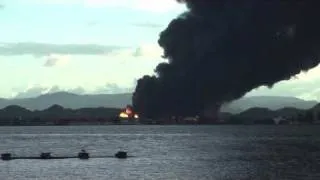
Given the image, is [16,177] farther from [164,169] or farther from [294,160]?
[294,160]

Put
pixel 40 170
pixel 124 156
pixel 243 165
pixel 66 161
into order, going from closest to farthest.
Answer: pixel 40 170
pixel 243 165
pixel 66 161
pixel 124 156

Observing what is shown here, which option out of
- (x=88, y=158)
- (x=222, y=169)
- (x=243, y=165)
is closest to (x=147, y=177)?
(x=222, y=169)

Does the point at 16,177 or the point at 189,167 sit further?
the point at 189,167

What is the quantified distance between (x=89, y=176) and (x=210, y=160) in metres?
37.8

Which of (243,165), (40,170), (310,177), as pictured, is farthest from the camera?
(243,165)

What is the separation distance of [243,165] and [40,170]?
31872 millimetres

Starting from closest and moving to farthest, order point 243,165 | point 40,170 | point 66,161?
point 40,170 < point 243,165 < point 66,161

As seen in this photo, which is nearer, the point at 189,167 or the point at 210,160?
the point at 189,167

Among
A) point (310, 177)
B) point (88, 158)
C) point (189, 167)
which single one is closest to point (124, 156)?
point (88, 158)

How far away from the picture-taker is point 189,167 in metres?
108

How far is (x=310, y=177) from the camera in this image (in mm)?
88688

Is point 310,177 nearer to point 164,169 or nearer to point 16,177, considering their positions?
point 164,169

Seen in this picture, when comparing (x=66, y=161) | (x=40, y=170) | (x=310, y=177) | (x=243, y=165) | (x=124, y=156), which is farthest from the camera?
(x=124, y=156)

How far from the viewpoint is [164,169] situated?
104 m
